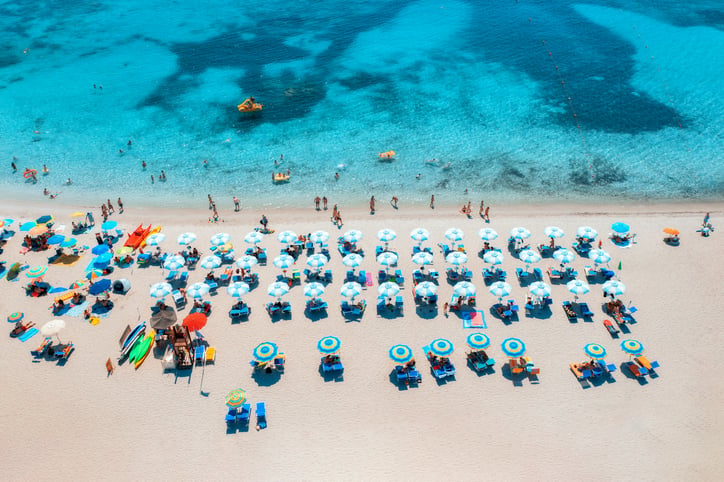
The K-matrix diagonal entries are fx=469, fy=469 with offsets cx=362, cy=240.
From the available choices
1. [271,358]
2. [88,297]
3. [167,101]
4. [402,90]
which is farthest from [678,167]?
[167,101]

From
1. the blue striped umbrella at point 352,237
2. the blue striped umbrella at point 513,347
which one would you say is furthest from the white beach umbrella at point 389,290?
the blue striped umbrella at point 513,347

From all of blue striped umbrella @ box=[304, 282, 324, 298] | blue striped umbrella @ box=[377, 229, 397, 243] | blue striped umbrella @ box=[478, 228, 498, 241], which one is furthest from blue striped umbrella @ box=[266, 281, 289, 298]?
blue striped umbrella @ box=[478, 228, 498, 241]

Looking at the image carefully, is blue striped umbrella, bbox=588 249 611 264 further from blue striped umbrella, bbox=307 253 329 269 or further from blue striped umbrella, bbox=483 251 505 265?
blue striped umbrella, bbox=307 253 329 269

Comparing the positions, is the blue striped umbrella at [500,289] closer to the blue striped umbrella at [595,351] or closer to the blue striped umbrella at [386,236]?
the blue striped umbrella at [595,351]

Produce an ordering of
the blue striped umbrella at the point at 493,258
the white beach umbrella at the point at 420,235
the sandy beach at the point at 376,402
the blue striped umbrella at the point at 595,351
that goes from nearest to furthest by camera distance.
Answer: the sandy beach at the point at 376,402 → the blue striped umbrella at the point at 595,351 → the blue striped umbrella at the point at 493,258 → the white beach umbrella at the point at 420,235

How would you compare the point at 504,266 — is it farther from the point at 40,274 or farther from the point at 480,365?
the point at 40,274


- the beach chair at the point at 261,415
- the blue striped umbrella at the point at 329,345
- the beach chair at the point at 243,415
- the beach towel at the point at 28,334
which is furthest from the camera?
the beach towel at the point at 28,334
